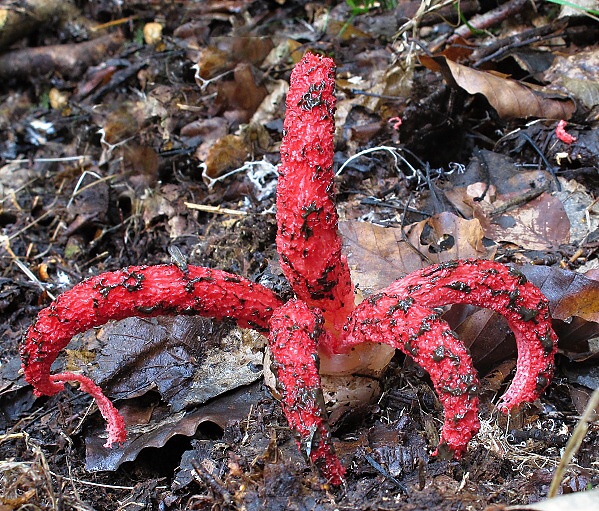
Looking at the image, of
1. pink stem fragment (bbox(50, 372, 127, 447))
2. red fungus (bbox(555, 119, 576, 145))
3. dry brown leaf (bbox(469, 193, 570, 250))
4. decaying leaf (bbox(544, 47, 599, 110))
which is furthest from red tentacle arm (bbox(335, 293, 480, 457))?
decaying leaf (bbox(544, 47, 599, 110))

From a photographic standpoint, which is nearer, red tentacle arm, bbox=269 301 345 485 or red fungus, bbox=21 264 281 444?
red tentacle arm, bbox=269 301 345 485

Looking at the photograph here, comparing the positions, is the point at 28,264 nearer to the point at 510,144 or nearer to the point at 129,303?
the point at 129,303

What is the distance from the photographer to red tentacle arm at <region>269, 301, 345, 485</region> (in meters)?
2.24

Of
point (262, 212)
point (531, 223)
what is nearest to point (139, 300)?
point (262, 212)

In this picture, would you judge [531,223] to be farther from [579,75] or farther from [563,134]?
[579,75]

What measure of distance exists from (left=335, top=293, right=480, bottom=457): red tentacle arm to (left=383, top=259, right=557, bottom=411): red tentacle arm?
0.15 m

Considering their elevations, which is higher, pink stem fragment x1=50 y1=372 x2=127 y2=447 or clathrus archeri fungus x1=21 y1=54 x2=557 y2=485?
clathrus archeri fungus x1=21 y1=54 x2=557 y2=485

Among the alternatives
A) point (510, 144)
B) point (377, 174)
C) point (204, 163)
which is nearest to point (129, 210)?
point (204, 163)

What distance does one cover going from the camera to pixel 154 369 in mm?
3307

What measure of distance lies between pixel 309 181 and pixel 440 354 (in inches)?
31.5

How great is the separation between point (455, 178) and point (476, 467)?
2.24 metres

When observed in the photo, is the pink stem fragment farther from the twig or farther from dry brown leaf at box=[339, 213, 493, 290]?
the twig

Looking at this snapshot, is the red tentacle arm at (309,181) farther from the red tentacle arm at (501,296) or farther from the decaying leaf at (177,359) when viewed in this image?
the decaying leaf at (177,359)

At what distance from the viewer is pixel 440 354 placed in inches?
87.4
